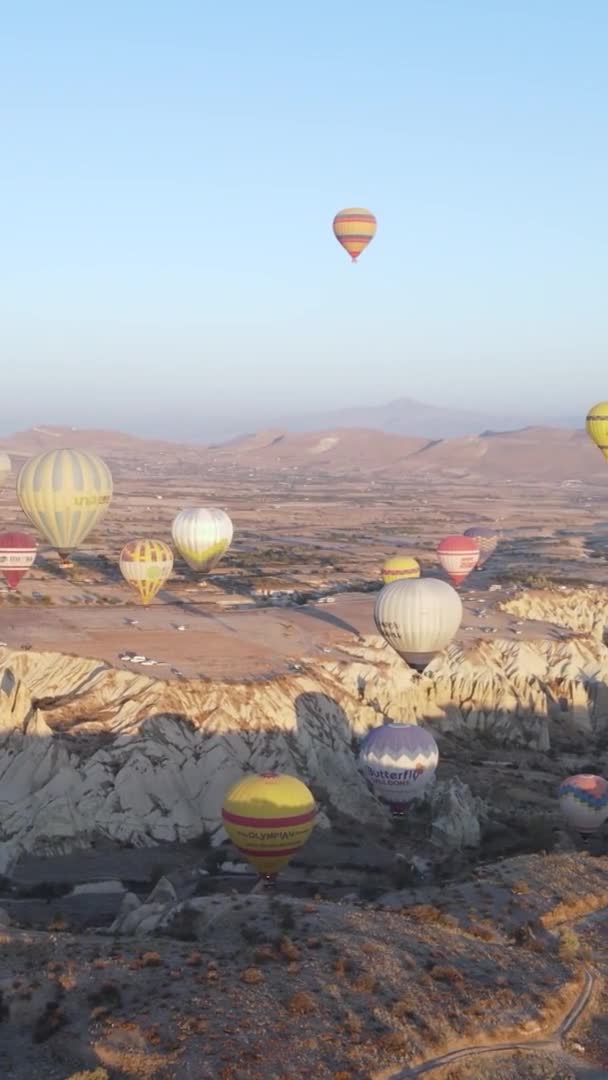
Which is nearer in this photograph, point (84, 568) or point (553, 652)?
point (553, 652)

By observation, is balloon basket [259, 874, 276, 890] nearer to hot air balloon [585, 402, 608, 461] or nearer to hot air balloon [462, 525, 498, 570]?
hot air balloon [585, 402, 608, 461]

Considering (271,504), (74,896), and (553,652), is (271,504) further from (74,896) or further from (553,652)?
(74,896)

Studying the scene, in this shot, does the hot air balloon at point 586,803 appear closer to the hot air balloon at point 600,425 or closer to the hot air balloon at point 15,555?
the hot air balloon at point 15,555

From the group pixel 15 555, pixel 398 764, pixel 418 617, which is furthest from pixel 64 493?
pixel 398 764

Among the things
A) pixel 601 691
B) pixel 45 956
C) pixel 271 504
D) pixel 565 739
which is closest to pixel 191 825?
pixel 45 956

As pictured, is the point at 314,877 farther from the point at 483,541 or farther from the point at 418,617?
the point at 483,541

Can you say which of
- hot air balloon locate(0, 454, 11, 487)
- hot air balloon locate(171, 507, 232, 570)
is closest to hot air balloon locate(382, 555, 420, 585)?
hot air balloon locate(171, 507, 232, 570)
